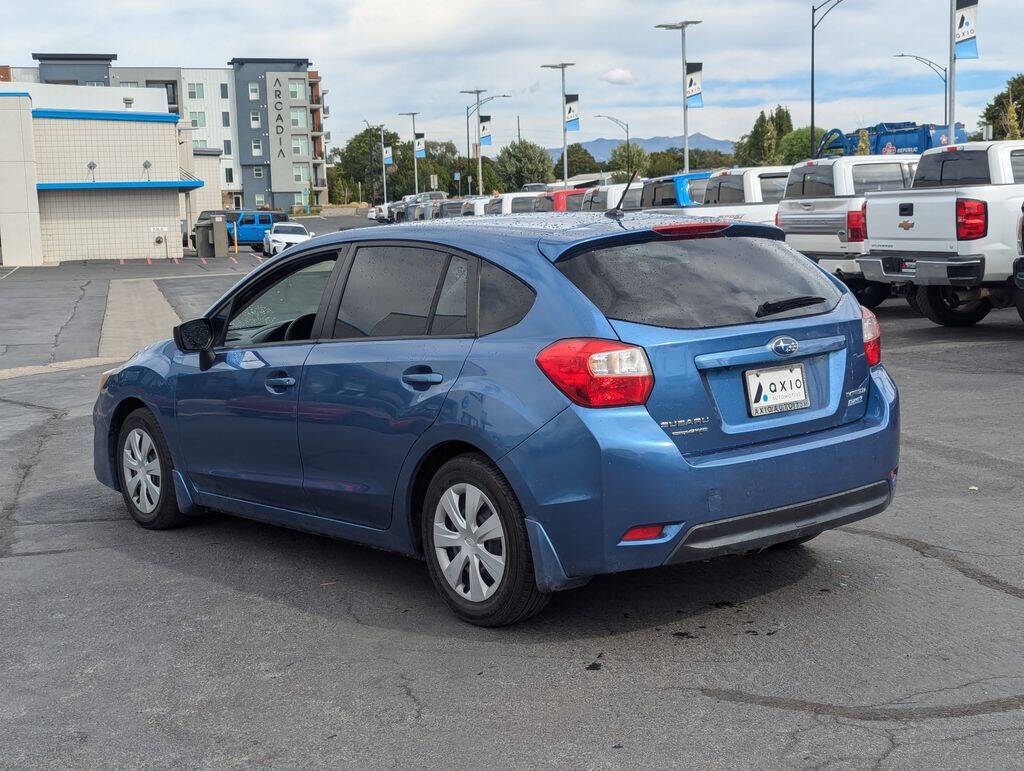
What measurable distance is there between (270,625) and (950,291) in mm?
11879

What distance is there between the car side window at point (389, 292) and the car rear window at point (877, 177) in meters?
14.4

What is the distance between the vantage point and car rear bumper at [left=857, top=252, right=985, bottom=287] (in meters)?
13.2

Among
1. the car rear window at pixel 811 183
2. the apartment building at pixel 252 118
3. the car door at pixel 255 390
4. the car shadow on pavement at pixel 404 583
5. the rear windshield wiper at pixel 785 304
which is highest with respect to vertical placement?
the apartment building at pixel 252 118

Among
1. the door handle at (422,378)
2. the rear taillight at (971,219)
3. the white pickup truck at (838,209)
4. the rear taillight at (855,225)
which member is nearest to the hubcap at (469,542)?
the door handle at (422,378)

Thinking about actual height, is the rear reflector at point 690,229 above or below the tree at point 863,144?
below

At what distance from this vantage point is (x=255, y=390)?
591cm

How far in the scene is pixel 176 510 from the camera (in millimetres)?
6773

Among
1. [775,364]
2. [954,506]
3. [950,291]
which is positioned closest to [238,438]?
[775,364]

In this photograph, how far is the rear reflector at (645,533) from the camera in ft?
14.6

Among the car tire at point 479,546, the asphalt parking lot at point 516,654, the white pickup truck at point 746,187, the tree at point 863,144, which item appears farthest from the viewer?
the tree at point 863,144

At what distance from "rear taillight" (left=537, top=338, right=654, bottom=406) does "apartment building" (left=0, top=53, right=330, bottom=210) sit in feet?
389

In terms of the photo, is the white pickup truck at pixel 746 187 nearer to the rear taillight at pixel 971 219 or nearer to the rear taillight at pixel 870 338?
the rear taillight at pixel 971 219

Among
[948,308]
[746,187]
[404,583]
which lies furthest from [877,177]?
[404,583]

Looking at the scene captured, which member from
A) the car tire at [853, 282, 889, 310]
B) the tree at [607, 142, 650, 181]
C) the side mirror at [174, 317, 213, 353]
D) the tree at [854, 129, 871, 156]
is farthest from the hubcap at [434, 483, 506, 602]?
the tree at [607, 142, 650, 181]
